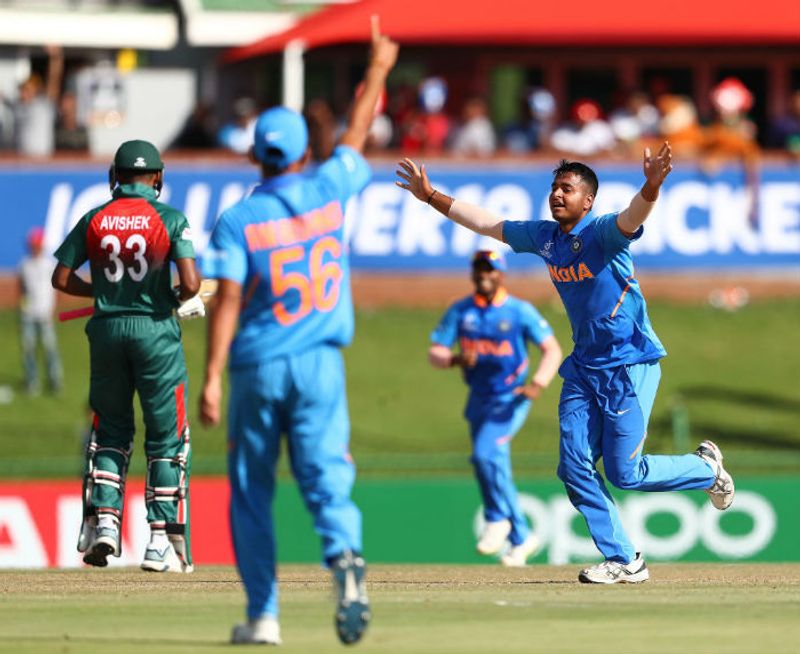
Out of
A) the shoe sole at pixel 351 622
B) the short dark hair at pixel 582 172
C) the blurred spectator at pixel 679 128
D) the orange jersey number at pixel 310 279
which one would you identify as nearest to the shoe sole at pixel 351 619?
the shoe sole at pixel 351 622

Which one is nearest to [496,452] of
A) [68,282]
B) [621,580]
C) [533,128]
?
[621,580]

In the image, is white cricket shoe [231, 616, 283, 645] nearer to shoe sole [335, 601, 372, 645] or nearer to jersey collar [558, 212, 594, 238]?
shoe sole [335, 601, 372, 645]

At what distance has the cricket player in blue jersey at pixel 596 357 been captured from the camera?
10680 mm

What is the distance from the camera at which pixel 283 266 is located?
833 centimetres

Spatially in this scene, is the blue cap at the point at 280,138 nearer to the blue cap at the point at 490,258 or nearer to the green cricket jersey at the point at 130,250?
the green cricket jersey at the point at 130,250

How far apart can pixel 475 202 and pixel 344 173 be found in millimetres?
19028

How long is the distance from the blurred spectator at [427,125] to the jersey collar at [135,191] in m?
18.0

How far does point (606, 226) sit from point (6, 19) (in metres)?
25.0

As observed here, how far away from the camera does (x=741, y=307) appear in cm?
2844

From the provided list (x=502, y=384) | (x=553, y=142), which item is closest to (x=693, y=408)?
(x=553, y=142)

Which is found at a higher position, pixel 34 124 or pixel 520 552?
pixel 34 124

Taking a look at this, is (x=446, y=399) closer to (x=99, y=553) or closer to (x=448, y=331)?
(x=448, y=331)

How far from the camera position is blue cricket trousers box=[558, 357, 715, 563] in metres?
10.8

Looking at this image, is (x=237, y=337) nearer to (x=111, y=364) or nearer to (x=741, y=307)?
(x=111, y=364)
